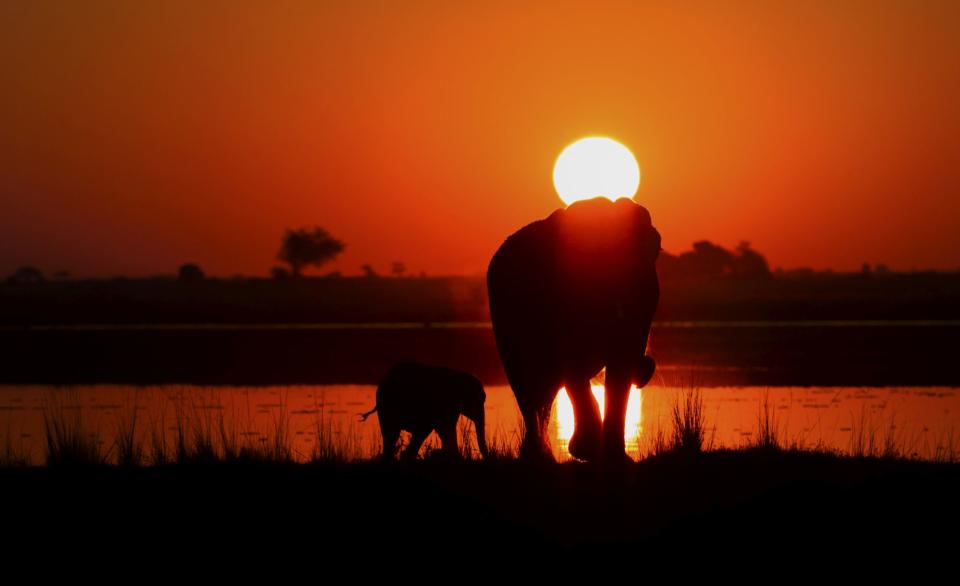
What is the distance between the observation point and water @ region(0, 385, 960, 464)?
39.1 feet

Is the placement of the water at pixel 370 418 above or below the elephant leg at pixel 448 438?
below

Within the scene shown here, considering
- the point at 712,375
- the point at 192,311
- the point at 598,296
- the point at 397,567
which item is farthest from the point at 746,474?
the point at 192,311

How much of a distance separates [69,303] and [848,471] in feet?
190

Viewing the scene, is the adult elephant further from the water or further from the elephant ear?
the water

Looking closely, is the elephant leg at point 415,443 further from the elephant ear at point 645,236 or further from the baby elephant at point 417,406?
the elephant ear at point 645,236

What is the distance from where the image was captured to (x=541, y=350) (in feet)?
30.0

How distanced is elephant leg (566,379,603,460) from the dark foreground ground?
63 cm

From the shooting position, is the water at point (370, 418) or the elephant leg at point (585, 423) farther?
the water at point (370, 418)

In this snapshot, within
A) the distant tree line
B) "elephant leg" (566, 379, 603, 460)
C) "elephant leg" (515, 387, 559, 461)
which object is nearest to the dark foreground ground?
"elephant leg" (566, 379, 603, 460)

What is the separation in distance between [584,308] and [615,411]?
74cm

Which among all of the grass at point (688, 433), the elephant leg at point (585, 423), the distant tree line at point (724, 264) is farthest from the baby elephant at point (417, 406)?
the distant tree line at point (724, 264)

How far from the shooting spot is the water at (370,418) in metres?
11.9

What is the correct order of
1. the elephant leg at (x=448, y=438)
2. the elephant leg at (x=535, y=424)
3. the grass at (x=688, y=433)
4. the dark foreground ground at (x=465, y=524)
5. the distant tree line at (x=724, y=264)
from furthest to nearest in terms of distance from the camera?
the distant tree line at (x=724, y=264), the grass at (x=688, y=433), the elephant leg at (x=448, y=438), the elephant leg at (x=535, y=424), the dark foreground ground at (x=465, y=524)

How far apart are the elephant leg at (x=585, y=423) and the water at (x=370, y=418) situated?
1.44 m
